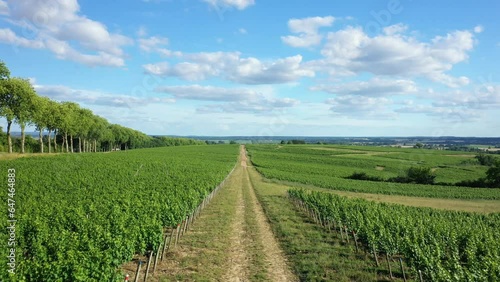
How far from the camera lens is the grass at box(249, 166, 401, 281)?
1575cm

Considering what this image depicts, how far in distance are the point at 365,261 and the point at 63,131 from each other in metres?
78.4

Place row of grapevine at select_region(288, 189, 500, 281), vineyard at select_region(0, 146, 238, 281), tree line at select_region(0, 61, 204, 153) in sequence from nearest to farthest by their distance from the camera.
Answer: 1. vineyard at select_region(0, 146, 238, 281)
2. row of grapevine at select_region(288, 189, 500, 281)
3. tree line at select_region(0, 61, 204, 153)

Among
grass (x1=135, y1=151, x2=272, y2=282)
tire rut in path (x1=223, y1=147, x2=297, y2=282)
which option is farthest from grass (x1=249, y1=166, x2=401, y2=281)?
grass (x1=135, y1=151, x2=272, y2=282)

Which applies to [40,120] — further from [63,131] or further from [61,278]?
[61,278]

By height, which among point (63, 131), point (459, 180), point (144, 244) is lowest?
point (459, 180)

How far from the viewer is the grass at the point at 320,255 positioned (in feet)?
51.7

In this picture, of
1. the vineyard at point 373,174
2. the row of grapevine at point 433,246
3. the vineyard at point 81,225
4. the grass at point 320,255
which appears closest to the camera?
the vineyard at point 81,225

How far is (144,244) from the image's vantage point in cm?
1500

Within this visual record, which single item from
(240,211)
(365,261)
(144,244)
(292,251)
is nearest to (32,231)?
(144,244)

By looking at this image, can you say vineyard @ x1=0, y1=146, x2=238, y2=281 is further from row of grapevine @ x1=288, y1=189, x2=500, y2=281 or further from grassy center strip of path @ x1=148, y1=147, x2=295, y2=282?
row of grapevine @ x1=288, y1=189, x2=500, y2=281

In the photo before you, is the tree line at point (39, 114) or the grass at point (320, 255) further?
→ the tree line at point (39, 114)

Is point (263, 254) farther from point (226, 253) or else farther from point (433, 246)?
point (433, 246)

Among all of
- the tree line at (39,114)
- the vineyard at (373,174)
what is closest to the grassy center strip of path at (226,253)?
the vineyard at (373,174)

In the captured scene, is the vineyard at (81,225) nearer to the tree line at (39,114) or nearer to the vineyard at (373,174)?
the tree line at (39,114)
